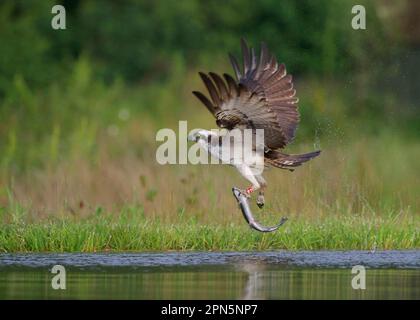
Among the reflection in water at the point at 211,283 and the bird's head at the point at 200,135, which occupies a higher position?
the bird's head at the point at 200,135

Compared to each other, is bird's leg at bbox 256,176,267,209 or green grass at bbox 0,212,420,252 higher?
bird's leg at bbox 256,176,267,209

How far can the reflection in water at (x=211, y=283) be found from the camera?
27.3 ft

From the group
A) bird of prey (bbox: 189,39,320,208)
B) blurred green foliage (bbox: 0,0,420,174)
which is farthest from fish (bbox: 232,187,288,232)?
blurred green foliage (bbox: 0,0,420,174)

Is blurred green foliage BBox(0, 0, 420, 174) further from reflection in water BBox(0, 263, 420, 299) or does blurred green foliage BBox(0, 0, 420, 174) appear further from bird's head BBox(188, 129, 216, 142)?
reflection in water BBox(0, 263, 420, 299)

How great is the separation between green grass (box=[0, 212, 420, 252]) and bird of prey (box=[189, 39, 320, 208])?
0.52 meters

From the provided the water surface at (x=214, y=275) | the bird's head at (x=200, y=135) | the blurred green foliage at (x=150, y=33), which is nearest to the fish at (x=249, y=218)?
the water surface at (x=214, y=275)

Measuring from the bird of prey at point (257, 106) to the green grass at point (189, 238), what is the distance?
52cm

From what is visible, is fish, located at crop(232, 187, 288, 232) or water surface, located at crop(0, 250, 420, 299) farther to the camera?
fish, located at crop(232, 187, 288, 232)

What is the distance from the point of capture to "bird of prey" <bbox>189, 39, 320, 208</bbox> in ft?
32.1

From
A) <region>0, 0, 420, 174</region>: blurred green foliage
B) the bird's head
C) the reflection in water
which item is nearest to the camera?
the reflection in water

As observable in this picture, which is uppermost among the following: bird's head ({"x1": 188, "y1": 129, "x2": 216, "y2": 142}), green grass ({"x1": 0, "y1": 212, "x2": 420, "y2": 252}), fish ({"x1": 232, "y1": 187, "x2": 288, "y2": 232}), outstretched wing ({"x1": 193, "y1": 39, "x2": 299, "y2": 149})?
outstretched wing ({"x1": 193, "y1": 39, "x2": 299, "y2": 149})

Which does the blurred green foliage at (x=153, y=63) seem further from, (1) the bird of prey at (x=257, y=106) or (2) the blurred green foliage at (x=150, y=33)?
(1) the bird of prey at (x=257, y=106)

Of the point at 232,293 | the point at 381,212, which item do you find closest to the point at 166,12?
the point at 381,212

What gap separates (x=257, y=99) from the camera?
9922 millimetres
